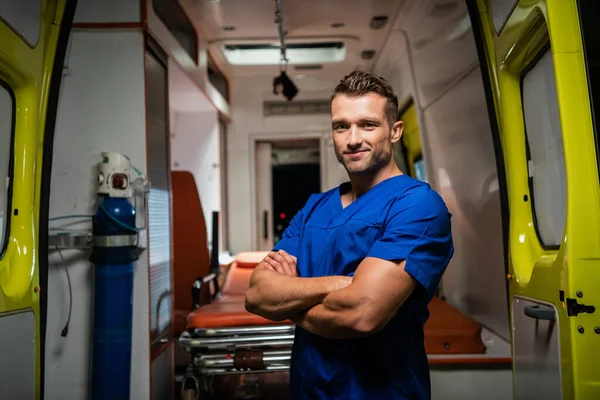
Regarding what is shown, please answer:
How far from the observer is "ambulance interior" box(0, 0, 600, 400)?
1.84 meters

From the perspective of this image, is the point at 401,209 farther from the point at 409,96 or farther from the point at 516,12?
the point at 409,96

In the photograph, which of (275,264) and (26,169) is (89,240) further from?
(275,264)

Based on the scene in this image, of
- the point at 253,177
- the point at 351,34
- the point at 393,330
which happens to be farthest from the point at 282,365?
the point at 253,177

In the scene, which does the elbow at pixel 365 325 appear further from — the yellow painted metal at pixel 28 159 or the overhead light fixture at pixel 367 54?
the overhead light fixture at pixel 367 54

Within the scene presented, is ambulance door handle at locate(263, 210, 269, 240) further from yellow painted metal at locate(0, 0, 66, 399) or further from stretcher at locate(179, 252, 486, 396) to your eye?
yellow painted metal at locate(0, 0, 66, 399)

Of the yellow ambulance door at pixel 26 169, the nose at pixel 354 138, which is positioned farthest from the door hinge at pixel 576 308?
the yellow ambulance door at pixel 26 169

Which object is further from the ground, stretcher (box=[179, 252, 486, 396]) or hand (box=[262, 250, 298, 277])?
hand (box=[262, 250, 298, 277])

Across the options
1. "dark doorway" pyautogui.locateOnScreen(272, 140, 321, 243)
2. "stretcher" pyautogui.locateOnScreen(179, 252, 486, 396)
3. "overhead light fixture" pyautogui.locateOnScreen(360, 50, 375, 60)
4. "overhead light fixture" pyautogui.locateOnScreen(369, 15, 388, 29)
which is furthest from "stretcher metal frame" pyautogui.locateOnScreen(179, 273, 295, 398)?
"dark doorway" pyautogui.locateOnScreen(272, 140, 321, 243)

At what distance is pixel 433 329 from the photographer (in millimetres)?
2840

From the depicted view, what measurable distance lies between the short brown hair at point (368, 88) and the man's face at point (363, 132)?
0.01 m

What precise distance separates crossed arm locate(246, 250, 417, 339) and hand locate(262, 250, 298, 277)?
5 centimetres

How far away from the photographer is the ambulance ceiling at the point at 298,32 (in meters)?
4.23

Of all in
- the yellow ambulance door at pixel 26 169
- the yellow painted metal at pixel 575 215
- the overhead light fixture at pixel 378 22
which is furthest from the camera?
the overhead light fixture at pixel 378 22

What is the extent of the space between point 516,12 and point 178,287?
339 centimetres
